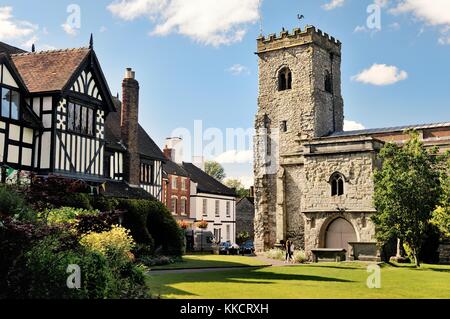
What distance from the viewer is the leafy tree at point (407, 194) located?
25.6 m

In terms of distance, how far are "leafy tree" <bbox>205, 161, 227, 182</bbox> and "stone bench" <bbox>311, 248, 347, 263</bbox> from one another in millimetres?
61219

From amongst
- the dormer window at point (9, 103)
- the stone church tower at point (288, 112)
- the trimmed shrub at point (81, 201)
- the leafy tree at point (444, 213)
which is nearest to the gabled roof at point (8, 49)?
the dormer window at point (9, 103)

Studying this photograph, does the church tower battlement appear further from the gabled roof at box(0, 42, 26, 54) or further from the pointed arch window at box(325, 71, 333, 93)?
the gabled roof at box(0, 42, 26, 54)

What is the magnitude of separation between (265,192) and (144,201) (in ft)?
53.1

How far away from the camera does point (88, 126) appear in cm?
2580

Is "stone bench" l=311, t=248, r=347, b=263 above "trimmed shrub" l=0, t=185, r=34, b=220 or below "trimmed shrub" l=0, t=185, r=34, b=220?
below

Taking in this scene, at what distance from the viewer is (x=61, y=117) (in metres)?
24.0

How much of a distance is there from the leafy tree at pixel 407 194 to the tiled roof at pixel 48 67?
1527 cm

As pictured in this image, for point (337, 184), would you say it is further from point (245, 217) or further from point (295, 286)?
point (245, 217)

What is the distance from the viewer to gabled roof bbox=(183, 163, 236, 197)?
53625 millimetres

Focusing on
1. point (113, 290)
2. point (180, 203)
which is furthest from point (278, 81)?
point (113, 290)

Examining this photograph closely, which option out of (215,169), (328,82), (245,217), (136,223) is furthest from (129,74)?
(215,169)

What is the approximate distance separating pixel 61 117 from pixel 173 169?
86.0ft

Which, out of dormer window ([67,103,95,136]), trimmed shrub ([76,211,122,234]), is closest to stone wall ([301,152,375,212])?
dormer window ([67,103,95,136])
